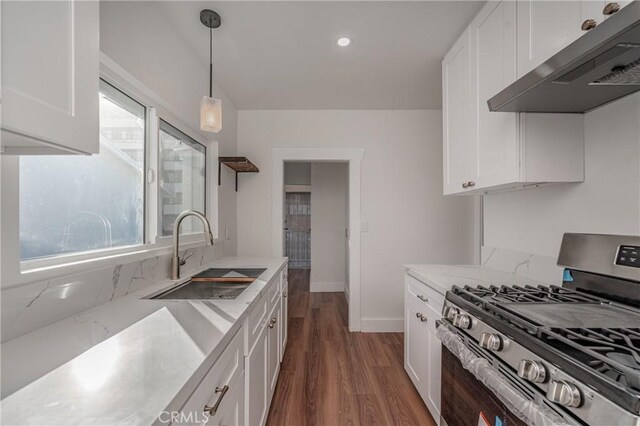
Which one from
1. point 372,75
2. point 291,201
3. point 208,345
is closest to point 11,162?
point 208,345

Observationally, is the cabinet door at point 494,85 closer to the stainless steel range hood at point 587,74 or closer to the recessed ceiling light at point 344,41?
the stainless steel range hood at point 587,74

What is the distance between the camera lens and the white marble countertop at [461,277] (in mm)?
1526

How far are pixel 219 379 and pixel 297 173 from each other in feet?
16.9

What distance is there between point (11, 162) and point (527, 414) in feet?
5.66

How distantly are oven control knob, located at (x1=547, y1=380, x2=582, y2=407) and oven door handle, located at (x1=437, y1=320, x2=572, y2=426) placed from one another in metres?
0.05

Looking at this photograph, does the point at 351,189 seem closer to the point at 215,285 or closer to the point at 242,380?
the point at 215,285

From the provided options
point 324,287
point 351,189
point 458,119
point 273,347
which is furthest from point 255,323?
point 324,287

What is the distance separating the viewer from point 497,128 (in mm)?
1455

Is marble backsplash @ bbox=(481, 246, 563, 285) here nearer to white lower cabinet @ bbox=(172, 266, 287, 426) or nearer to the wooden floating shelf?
white lower cabinet @ bbox=(172, 266, 287, 426)

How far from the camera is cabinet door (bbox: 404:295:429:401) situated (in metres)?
1.73

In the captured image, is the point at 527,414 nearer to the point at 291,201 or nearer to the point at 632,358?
the point at 632,358

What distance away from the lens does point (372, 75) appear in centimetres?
241

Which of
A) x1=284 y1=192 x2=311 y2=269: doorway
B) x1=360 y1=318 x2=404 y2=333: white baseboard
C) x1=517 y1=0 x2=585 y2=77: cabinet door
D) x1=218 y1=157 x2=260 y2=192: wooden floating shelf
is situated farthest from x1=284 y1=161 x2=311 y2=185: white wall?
x1=517 y1=0 x2=585 y2=77: cabinet door

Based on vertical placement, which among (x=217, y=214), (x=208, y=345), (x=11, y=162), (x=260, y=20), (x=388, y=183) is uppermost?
(x=260, y=20)
